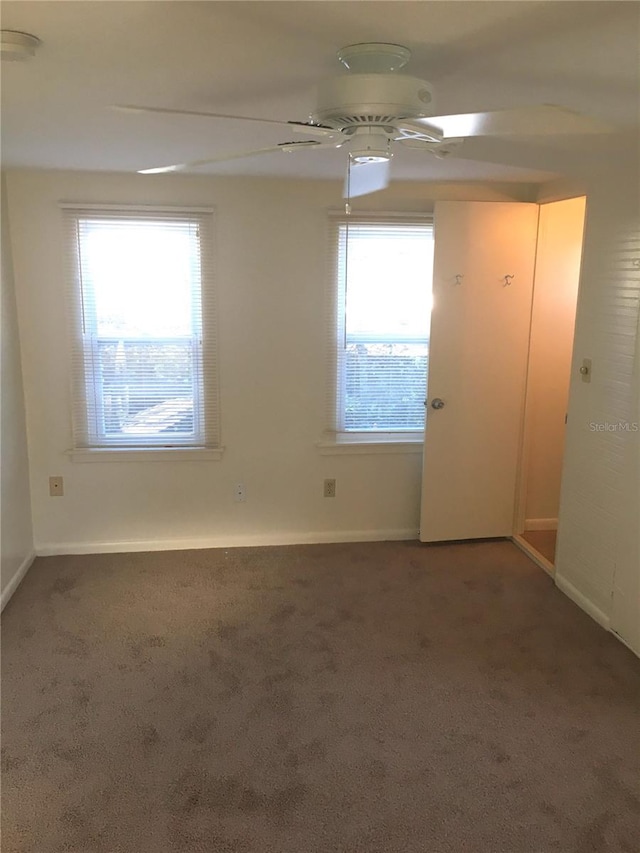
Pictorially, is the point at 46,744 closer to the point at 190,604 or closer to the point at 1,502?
the point at 190,604

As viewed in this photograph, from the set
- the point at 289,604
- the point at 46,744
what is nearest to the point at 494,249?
the point at 289,604

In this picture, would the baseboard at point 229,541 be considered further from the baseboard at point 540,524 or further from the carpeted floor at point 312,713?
the baseboard at point 540,524

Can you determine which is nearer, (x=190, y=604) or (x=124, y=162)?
(x=124, y=162)

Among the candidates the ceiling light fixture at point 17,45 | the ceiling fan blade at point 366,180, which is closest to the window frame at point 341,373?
the ceiling fan blade at point 366,180

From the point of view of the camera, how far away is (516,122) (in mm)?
1581

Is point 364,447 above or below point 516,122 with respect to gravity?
below

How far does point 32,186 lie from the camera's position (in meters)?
3.57

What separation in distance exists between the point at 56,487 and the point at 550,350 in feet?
10.4

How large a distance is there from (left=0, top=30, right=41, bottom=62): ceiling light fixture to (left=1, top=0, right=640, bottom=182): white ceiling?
3cm

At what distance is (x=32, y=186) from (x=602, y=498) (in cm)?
339

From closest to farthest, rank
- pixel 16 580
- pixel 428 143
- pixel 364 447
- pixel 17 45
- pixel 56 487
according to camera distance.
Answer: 1. pixel 17 45
2. pixel 428 143
3. pixel 16 580
4. pixel 56 487
5. pixel 364 447

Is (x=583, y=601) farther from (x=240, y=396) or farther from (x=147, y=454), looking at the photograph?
(x=147, y=454)

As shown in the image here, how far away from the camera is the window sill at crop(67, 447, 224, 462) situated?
154 inches

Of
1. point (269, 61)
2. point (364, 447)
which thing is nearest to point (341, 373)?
point (364, 447)
